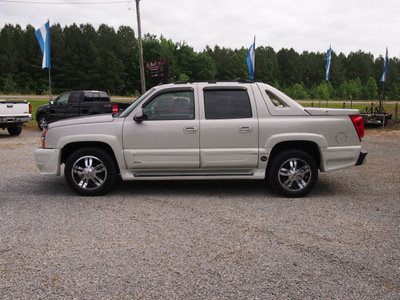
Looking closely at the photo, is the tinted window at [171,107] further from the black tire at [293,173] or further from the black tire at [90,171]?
the black tire at [293,173]

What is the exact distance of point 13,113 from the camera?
46.2 ft

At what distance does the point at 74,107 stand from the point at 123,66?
65951mm

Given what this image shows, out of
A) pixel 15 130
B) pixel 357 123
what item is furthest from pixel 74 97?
pixel 357 123

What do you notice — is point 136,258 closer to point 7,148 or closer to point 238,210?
point 238,210

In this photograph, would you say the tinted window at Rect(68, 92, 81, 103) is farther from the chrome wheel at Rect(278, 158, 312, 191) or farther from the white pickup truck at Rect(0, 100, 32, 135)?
the chrome wheel at Rect(278, 158, 312, 191)

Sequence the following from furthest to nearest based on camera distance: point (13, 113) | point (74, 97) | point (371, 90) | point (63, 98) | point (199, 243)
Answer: point (371, 90) < point (63, 98) < point (74, 97) < point (13, 113) < point (199, 243)

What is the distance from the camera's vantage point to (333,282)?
303 centimetres

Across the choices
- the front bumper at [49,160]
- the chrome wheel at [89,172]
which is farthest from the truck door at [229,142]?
the front bumper at [49,160]

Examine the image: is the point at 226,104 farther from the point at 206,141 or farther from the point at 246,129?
the point at 206,141

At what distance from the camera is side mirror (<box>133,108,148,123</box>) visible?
18.0 ft

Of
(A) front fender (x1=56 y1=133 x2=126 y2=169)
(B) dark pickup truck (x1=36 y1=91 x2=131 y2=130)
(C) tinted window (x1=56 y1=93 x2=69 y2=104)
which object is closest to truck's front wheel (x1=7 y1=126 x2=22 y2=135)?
(B) dark pickup truck (x1=36 y1=91 x2=131 y2=130)

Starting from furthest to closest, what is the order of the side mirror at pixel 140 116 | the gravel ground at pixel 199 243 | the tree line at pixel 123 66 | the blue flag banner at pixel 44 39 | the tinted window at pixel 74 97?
1. the tree line at pixel 123 66
2. the blue flag banner at pixel 44 39
3. the tinted window at pixel 74 97
4. the side mirror at pixel 140 116
5. the gravel ground at pixel 199 243

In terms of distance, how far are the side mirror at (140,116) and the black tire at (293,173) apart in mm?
2076

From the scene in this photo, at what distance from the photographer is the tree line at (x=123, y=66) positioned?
73.1m
